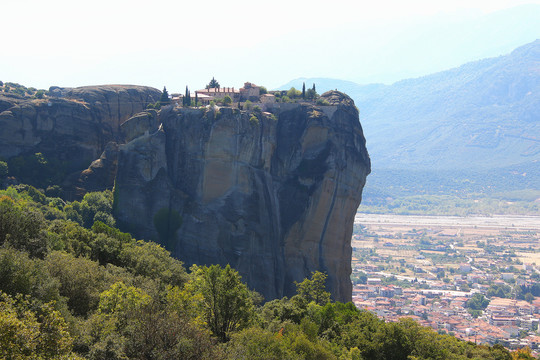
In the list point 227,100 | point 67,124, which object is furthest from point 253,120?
point 67,124

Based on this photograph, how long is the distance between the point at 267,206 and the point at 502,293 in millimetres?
97763

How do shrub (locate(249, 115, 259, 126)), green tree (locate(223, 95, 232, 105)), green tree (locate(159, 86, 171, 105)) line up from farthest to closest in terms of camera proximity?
1. green tree (locate(159, 86, 171, 105))
2. green tree (locate(223, 95, 232, 105))
3. shrub (locate(249, 115, 259, 126))

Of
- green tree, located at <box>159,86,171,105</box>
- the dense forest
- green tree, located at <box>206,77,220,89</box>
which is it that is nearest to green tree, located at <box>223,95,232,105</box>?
green tree, located at <box>159,86,171,105</box>

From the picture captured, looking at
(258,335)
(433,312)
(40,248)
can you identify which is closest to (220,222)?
(40,248)

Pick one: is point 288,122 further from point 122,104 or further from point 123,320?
point 123,320

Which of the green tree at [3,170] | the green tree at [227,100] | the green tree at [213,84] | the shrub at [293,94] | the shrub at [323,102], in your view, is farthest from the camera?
the green tree at [213,84]

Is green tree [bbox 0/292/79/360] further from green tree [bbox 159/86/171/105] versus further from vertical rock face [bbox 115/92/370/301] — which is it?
green tree [bbox 159/86/171/105]

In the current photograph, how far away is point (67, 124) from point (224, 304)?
54.3 m

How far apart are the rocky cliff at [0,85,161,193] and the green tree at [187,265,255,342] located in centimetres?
4804

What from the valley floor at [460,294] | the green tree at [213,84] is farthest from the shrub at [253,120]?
the valley floor at [460,294]

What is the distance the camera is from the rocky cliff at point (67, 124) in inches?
3125

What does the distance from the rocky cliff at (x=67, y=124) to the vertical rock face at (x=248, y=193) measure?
35.6 feet

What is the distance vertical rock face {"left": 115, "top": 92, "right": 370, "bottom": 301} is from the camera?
7275cm

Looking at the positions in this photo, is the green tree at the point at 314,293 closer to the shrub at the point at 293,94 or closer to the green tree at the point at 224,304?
the green tree at the point at 224,304
